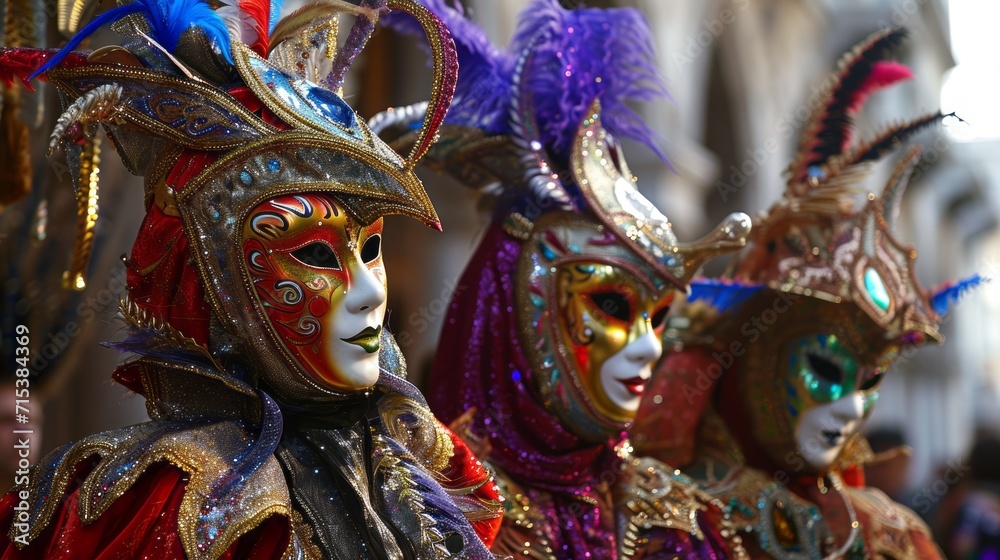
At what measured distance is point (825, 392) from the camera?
3.96m

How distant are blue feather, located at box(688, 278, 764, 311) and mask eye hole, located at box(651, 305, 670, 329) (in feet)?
2.14

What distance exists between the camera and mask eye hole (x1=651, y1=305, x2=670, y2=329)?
338 cm

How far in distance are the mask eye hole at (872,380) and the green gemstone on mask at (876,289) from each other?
186mm

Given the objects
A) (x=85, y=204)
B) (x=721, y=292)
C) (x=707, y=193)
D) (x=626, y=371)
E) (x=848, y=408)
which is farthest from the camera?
(x=707, y=193)

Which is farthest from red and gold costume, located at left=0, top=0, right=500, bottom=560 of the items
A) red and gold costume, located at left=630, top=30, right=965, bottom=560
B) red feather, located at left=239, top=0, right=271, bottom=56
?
red and gold costume, located at left=630, top=30, right=965, bottom=560

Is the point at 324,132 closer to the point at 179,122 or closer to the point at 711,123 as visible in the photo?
the point at 179,122

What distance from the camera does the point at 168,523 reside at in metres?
2.17

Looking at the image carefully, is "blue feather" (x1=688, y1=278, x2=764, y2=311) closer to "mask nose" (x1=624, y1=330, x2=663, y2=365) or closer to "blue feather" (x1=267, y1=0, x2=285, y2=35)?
"mask nose" (x1=624, y1=330, x2=663, y2=365)

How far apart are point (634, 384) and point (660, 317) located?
201 mm

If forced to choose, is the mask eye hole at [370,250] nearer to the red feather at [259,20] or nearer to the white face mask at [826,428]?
the red feather at [259,20]

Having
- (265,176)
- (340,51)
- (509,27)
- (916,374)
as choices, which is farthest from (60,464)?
(916,374)

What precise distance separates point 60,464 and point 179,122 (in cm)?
58

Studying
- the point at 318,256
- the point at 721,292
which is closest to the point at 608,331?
the point at 721,292

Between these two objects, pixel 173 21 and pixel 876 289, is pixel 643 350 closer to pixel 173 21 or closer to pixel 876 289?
pixel 876 289
